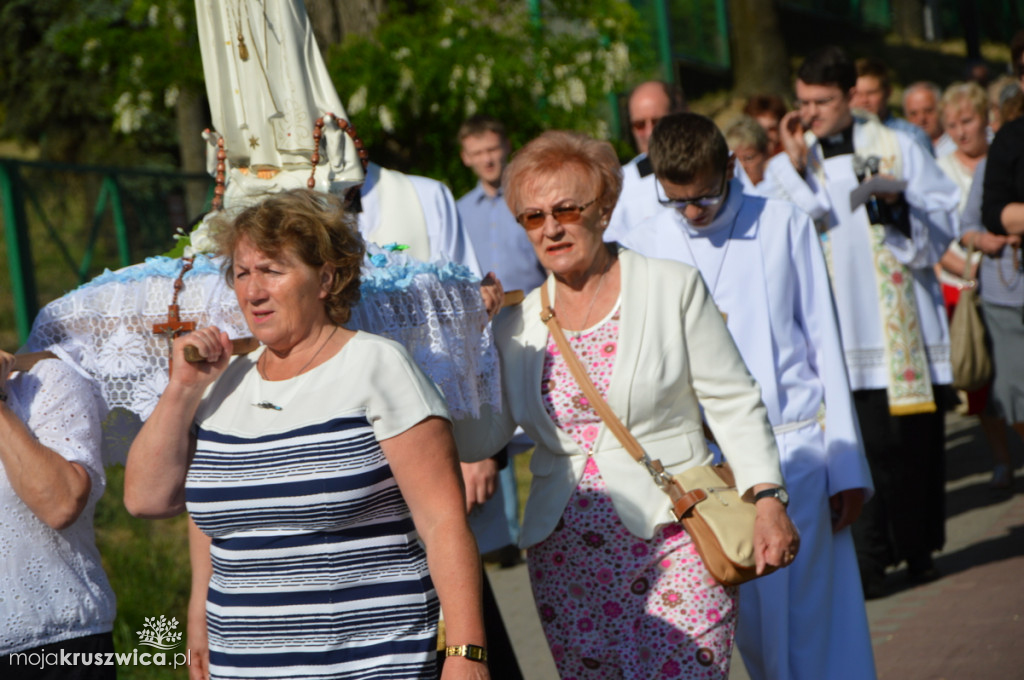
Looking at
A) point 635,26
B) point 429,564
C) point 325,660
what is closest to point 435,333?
point 429,564

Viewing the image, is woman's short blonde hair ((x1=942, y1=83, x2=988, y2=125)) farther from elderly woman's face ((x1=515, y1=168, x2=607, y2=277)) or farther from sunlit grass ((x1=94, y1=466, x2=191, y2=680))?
sunlit grass ((x1=94, y1=466, x2=191, y2=680))

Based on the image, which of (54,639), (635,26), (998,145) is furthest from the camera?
(635,26)

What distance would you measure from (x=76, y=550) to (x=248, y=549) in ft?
2.26

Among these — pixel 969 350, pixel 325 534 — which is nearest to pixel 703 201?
pixel 325 534

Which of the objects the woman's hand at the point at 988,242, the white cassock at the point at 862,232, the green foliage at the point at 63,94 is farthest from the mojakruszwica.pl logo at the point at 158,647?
the green foliage at the point at 63,94

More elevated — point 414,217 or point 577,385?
point 414,217

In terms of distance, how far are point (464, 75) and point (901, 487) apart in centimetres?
462

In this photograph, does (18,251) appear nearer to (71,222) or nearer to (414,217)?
(71,222)

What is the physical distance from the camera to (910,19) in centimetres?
3098

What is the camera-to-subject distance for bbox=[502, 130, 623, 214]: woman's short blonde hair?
3602 mm

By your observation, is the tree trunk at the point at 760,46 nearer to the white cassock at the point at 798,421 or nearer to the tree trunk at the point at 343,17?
the tree trunk at the point at 343,17

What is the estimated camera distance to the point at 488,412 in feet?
11.8

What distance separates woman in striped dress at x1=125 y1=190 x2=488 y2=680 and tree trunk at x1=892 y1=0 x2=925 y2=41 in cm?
3072

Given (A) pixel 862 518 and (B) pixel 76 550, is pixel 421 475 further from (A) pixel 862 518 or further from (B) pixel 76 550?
(A) pixel 862 518
